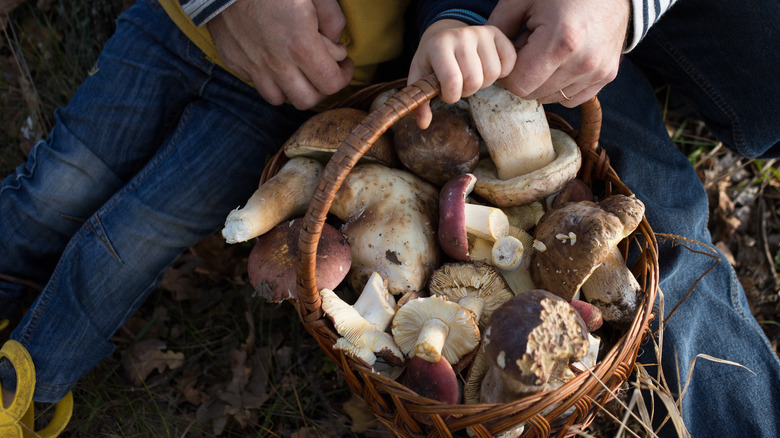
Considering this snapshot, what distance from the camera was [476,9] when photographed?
166 centimetres

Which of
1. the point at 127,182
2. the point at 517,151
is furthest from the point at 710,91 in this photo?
the point at 127,182

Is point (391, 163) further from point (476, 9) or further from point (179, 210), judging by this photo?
point (179, 210)

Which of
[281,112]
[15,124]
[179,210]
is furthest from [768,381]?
[15,124]

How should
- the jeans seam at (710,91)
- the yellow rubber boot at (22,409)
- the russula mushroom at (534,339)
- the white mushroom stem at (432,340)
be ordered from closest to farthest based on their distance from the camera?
the russula mushroom at (534,339) < the white mushroom stem at (432,340) < the yellow rubber boot at (22,409) < the jeans seam at (710,91)

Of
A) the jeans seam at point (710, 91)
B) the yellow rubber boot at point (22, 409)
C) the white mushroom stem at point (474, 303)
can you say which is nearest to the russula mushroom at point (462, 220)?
the white mushroom stem at point (474, 303)

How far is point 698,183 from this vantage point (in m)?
2.14

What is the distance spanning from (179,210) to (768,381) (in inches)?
100

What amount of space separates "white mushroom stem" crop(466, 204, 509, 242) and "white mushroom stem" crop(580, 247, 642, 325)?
332 millimetres

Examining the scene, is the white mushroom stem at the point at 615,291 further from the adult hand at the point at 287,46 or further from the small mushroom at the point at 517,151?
the adult hand at the point at 287,46

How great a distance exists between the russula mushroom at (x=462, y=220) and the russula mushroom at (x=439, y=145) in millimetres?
80

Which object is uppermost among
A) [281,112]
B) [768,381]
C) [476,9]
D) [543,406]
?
[476,9]

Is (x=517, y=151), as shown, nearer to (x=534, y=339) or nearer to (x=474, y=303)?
(x=474, y=303)

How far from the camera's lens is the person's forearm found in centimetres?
148

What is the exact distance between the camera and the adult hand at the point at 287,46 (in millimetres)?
1608
